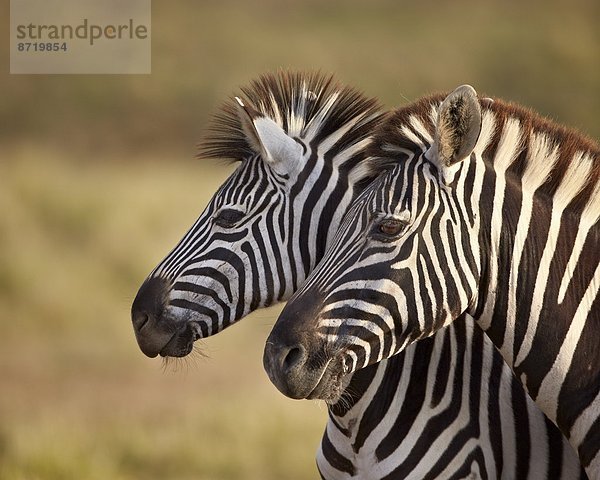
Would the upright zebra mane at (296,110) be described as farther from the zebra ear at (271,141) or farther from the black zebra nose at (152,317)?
the black zebra nose at (152,317)

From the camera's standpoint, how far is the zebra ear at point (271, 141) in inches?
221

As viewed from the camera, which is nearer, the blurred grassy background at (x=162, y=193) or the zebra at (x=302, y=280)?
the zebra at (x=302, y=280)

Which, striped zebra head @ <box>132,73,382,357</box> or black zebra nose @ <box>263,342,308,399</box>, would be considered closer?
black zebra nose @ <box>263,342,308,399</box>

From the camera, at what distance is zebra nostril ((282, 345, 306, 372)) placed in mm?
4312

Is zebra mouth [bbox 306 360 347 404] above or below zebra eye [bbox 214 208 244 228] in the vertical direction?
below

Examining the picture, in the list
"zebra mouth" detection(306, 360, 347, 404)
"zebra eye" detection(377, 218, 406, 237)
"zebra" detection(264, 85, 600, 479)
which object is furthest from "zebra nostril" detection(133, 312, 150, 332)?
"zebra eye" detection(377, 218, 406, 237)

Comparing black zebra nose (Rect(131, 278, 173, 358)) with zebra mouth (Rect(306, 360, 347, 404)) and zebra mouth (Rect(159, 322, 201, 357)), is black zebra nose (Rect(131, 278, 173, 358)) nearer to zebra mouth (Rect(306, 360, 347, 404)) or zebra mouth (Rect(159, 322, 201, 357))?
zebra mouth (Rect(159, 322, 201, 357))

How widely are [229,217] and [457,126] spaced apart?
1.66m

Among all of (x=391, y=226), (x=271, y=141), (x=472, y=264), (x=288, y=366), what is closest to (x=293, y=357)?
(x=288, y=366)

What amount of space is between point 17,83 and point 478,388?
24945mm

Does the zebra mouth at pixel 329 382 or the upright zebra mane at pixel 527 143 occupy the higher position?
the upright zebra mane at pixel 527 143

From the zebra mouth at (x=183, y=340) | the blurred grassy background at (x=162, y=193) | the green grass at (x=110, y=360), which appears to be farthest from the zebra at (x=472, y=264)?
the green grass at (x=110, y=360)

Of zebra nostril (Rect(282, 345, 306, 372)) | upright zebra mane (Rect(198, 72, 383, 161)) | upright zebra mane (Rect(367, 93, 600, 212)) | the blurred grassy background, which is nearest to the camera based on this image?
zebra nostril (Rect(282, 345, 306, 372))

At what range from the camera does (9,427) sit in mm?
10805
